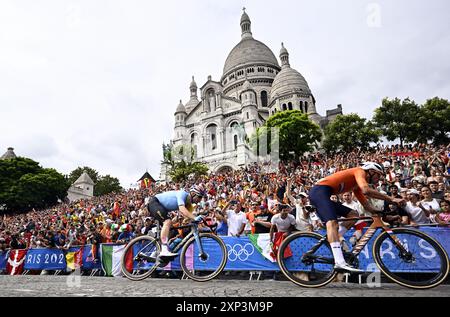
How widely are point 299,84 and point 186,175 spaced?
1356 inches

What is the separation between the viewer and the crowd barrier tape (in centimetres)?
545

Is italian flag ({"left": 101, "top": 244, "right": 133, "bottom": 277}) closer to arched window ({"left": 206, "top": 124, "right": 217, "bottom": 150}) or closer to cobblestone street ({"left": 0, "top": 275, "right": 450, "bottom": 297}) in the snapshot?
cobblestone street ({"left": 0, "top": 275, "right": 450, "bottom": 297})

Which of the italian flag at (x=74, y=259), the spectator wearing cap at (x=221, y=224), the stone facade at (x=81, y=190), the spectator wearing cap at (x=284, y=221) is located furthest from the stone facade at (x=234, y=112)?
the spectator wearing cap at (x=284, y=221)

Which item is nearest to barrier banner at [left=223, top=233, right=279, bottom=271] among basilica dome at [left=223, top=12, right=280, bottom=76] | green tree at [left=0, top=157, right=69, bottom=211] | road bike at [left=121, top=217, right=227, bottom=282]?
road bike at [left=121, top=217, right=227, bottom=282]

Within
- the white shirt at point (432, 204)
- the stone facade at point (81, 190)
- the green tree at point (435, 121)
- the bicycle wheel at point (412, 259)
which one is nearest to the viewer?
the bicycle wheel at point (412, 259)

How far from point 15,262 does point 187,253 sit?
10.00m

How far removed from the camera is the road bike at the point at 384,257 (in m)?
4.09

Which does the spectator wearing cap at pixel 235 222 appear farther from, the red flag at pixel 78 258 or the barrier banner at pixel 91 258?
the red flag at pixel 78 258

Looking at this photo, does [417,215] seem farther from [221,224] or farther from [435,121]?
[435,121]

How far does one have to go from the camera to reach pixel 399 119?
41.0 m

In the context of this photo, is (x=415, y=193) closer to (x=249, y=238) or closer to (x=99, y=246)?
(x=249, y=238)

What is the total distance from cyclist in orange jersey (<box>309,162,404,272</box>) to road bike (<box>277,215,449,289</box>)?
0.64 ft

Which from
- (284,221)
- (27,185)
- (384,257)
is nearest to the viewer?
(384,257)

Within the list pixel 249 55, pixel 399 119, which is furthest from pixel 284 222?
pixel 249 55
